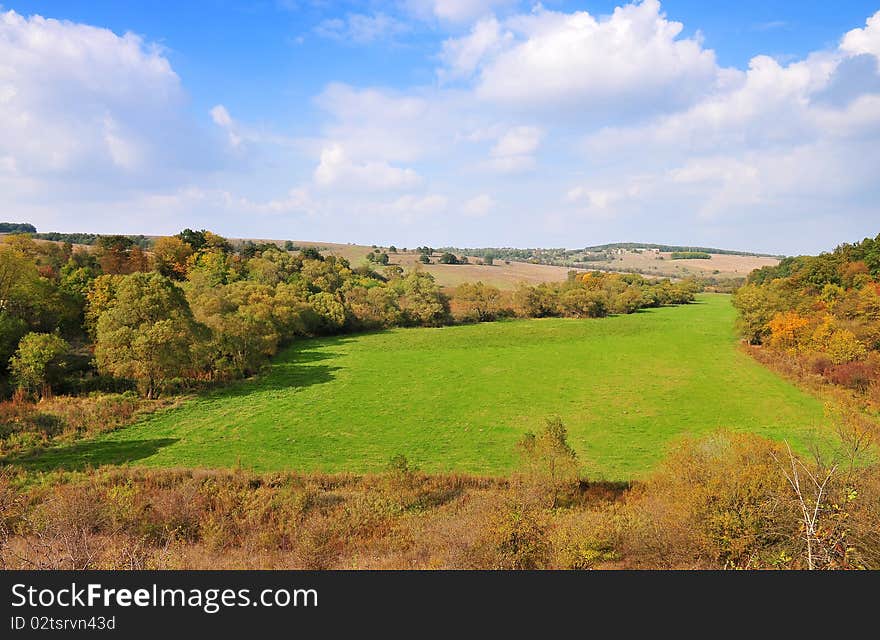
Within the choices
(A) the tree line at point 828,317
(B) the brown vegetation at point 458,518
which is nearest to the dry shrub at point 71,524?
(B) the brown vegetation at point 458,518

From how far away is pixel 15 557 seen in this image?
9.76 meters

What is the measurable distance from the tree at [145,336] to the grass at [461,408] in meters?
3.53

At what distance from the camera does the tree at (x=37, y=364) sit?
1211 inches

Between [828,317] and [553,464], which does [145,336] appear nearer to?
[553,464]

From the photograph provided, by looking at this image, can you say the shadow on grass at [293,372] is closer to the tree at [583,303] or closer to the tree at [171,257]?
the tree at [171,257]

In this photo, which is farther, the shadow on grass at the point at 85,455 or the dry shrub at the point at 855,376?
the dry shrub at the point at 855,376

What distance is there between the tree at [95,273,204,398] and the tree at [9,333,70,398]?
2622mm

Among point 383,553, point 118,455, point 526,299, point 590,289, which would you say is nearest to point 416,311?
point 526,299

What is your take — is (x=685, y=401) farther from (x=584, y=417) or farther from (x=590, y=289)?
(x=590, y=289)

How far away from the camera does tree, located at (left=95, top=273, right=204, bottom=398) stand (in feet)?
107

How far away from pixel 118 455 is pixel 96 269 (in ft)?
161

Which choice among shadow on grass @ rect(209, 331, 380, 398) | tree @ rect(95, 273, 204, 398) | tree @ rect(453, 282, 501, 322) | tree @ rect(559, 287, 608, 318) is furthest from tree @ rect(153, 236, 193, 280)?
tree @ rect(559, 287, 608, 318)

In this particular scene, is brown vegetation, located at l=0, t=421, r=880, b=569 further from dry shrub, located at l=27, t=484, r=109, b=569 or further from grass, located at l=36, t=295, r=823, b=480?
grass, located at l=36, t=295, r=823, b=480

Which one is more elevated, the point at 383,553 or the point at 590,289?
the point at 590,289
